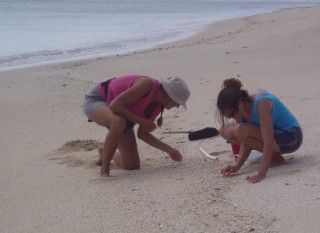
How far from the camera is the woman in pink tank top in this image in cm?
448

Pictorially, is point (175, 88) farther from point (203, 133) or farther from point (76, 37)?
point (76, 37)

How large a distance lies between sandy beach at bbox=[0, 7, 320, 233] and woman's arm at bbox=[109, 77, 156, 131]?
46 cm

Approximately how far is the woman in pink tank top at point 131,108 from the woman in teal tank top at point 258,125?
49cm

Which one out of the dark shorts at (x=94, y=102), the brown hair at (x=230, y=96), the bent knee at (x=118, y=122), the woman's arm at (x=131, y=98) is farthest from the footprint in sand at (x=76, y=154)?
the brown hair at (x=230, y=96)

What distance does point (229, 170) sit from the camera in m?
4.16

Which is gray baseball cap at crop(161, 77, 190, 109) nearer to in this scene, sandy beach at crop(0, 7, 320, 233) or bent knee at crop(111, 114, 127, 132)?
bent knee at crop(111, 114, 127, 132)

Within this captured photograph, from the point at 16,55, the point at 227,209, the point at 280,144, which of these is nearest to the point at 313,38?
the point at 16,55

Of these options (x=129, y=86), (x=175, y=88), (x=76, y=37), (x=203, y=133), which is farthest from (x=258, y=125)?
(x=76, y=37)

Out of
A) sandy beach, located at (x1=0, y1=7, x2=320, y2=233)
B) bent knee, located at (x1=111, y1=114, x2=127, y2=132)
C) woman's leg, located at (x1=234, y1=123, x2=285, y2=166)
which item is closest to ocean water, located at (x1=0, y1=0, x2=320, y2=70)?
sandy beach, located at (x1=0, y1=7, x2=320, y2=233)

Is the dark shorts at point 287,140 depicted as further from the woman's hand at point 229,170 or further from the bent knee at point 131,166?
the bent knee at point 131,166

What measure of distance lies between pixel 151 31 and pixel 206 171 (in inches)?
550

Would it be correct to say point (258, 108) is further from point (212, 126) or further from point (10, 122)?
point (10, 122)

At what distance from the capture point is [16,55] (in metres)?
12.5

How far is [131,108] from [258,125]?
100cm
